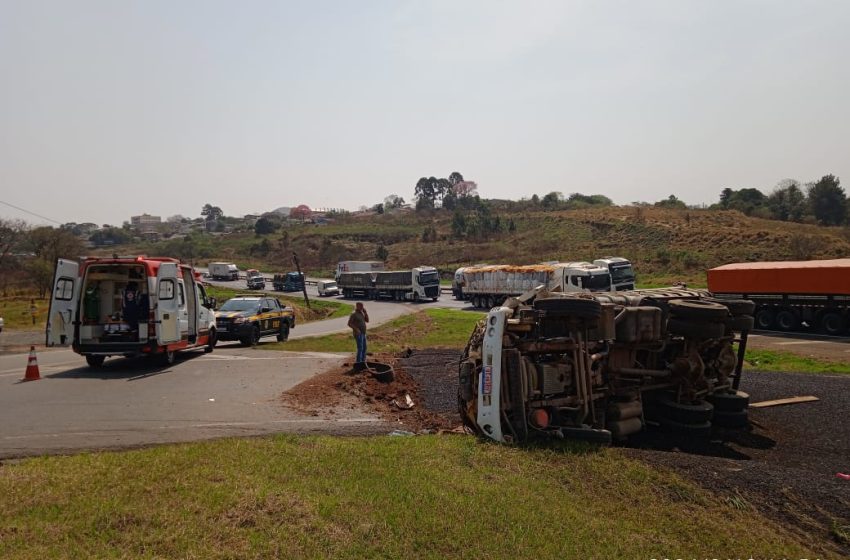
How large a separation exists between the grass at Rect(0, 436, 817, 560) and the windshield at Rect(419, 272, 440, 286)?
48787 mm

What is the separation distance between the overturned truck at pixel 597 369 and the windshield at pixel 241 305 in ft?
51.2

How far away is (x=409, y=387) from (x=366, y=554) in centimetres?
854

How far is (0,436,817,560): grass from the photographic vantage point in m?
4.68

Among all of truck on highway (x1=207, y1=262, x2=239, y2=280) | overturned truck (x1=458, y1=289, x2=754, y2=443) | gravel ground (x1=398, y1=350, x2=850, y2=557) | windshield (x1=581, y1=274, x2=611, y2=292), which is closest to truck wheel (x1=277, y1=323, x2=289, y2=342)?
gravel ground (x1=398, y1=350, x2=850, y2=557)

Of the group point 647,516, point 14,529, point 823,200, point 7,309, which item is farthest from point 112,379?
point 823,200

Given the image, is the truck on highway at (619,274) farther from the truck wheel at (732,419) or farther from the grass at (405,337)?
the truck wheel at (732,419)

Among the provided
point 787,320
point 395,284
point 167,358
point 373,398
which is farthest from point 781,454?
point 395,284

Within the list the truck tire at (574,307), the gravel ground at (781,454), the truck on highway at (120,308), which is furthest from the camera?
the truck on highway at (120,308)

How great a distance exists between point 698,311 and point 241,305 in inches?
709

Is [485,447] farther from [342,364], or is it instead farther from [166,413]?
[342,364]

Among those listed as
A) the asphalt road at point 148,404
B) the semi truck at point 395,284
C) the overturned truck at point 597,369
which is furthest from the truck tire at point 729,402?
the semi truck at point 395,284

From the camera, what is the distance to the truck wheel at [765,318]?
26.7 metres

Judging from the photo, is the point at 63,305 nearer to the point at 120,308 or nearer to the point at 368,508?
the point at 120,308

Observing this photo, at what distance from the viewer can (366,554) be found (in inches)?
180
